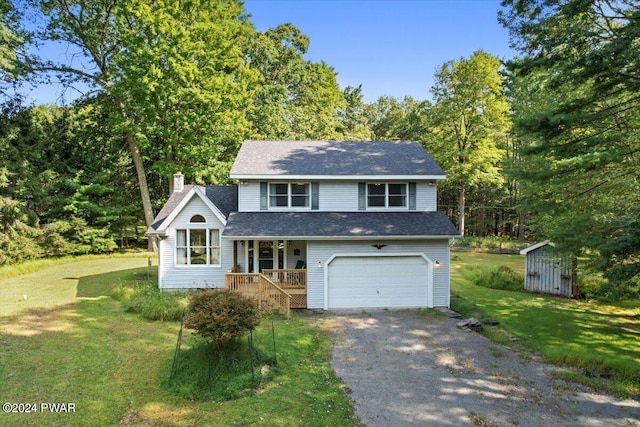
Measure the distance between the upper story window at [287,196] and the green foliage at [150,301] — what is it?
532cm

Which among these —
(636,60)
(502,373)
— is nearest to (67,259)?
(502,373)

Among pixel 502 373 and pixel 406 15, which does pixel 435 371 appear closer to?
pixel 502 373

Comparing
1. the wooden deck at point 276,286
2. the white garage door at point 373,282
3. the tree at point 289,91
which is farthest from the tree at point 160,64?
the white garage door at point 373,282

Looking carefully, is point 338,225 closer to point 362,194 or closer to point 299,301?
point 362,194

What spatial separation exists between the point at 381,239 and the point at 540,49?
779cm

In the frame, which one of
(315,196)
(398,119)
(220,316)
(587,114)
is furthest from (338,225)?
(398,119)

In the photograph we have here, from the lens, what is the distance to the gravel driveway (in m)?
6.54

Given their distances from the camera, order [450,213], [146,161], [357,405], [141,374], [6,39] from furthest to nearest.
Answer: [450,213] < [146,161] < [6,39] < [141,374] < [357,405]

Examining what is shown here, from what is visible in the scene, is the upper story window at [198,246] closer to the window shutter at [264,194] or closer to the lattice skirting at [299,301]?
the window shutter at [264,194]

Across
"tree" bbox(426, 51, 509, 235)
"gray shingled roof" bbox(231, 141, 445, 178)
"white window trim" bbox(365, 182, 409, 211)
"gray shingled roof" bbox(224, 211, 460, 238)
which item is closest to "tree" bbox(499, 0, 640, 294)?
"gray shingled roof" bbox(224, 211, 460, 238)

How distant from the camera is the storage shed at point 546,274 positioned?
16391 mm

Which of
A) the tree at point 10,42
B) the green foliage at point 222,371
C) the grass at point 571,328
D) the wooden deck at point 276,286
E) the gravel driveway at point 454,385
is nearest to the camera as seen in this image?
the gravel driveway at point 454,385

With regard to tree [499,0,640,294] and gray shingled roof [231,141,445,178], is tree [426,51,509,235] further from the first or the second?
tree [499,0,640,294]

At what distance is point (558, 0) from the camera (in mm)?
9406
